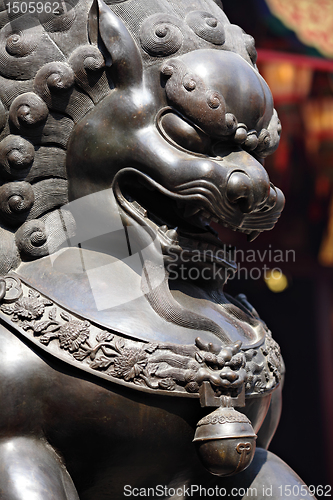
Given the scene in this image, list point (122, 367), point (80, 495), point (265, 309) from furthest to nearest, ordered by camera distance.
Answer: point (265, 309) < point (80, 495) < point (122, 367)

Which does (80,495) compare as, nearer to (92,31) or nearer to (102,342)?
(102,342)

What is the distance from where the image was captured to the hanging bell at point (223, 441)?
1551mm

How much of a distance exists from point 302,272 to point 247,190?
3.50 meters

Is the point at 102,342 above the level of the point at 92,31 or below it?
below

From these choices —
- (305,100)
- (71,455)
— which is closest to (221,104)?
(71,455)

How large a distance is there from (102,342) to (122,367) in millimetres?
77

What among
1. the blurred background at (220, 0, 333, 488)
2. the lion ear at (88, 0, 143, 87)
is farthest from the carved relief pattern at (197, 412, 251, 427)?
the blurred background at (220, 0, 333, 488)

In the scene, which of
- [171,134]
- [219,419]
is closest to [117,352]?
[219,419]

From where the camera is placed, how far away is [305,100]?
4406mm

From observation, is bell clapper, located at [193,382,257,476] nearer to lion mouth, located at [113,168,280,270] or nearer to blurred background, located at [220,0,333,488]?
lion mouth, located at [113,168,280,270]

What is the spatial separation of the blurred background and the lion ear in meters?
2.70

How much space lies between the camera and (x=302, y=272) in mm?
5059

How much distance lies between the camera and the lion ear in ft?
5.50

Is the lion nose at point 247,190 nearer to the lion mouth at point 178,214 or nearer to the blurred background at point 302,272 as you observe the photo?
the lion mouth at point 178,214
